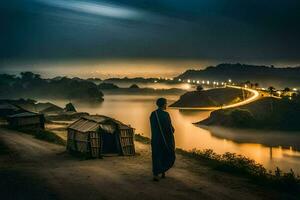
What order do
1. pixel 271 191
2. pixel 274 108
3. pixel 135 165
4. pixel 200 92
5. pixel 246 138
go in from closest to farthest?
pixel 271 191
pixel 135 165
pixel 246 138
pixel 274 108
pixel 200 92

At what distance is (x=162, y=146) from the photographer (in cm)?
1278

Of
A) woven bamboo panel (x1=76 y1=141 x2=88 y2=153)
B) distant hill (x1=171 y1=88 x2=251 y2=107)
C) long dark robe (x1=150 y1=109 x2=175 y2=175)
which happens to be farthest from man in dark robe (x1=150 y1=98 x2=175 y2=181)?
distant hill (x1=171 y1=88 x2=251 y2=107)

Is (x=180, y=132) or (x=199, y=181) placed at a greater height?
(x=199, y=181)

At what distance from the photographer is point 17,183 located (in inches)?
474

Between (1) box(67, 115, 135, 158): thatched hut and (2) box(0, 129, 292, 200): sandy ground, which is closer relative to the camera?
(2) box(0, 129, 292, 200): sandy ground

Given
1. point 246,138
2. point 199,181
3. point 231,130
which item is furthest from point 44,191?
point 231,130

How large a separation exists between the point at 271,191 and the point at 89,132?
10.6m

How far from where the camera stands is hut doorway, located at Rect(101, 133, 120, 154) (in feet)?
70.8

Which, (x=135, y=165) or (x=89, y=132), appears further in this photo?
(x=89, y=132)

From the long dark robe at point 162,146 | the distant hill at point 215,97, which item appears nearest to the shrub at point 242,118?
the distant hill at point 215,97

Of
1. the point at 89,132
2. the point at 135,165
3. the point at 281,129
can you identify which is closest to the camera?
the point at 135,165

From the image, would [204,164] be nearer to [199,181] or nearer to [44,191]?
[199,181]

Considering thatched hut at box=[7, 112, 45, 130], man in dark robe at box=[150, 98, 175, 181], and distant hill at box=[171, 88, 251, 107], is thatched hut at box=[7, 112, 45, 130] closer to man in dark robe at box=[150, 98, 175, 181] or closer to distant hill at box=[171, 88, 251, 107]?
man in dark robe at box=[150, 98, 175, 181]

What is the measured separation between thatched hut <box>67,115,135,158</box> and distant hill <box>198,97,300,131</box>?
1807 inches
